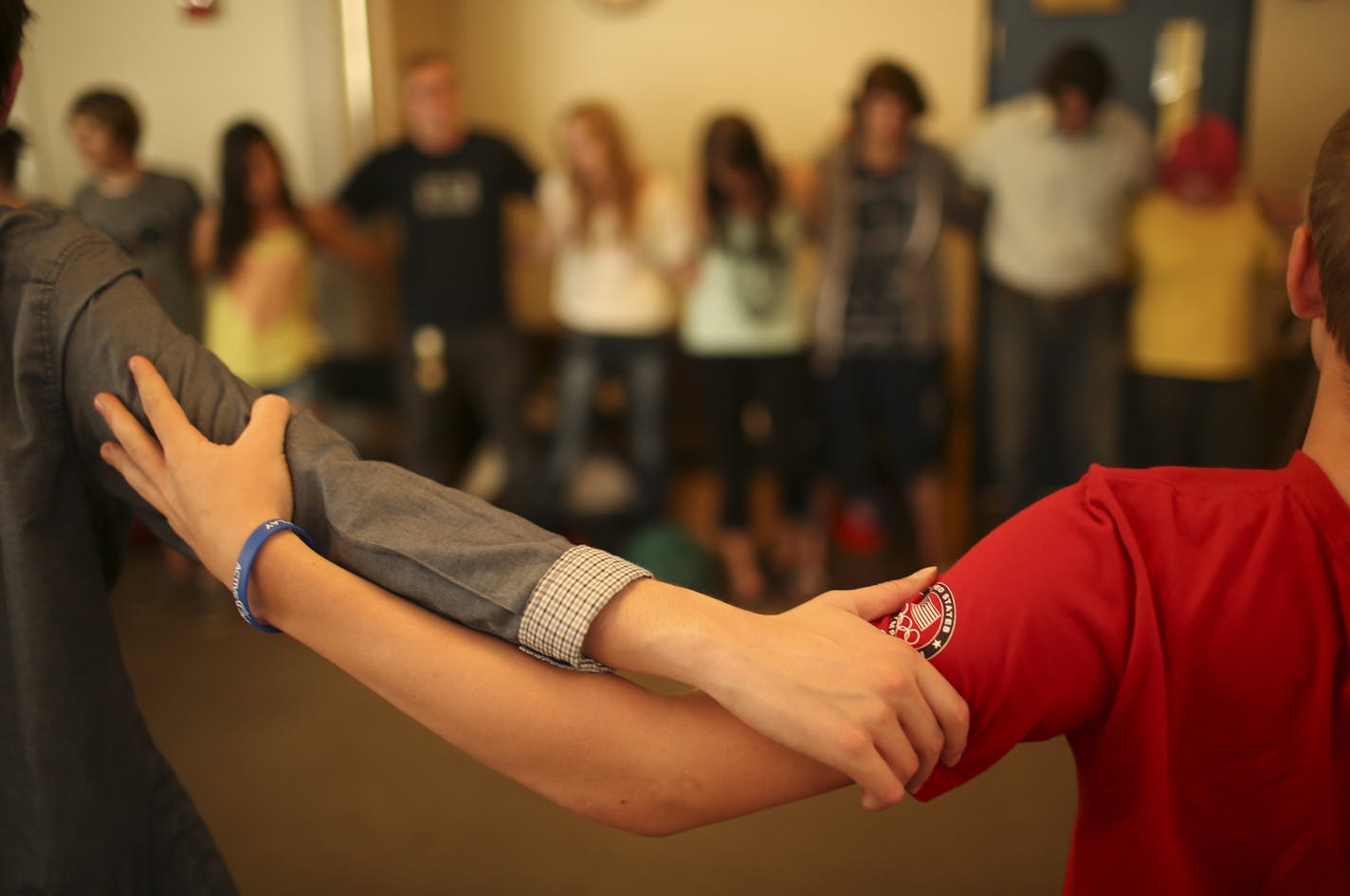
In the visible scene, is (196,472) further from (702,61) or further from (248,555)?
(702,61)

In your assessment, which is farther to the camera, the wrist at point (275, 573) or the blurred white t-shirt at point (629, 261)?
the blurred white t-shirt at point (629, 261)

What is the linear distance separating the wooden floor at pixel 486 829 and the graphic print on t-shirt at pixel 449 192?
5.60 ft

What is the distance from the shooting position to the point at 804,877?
2.06 m

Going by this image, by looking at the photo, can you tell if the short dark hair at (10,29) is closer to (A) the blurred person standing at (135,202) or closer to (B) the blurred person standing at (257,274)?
(B) the blurred person standing at (257,274)

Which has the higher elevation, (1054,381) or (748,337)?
(748,337)

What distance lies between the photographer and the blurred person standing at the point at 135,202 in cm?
341

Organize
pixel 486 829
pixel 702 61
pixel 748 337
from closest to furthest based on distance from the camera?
pixel 486 829 → pixel 748 337 → pixel 702 61

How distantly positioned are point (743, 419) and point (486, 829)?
67.2 inches

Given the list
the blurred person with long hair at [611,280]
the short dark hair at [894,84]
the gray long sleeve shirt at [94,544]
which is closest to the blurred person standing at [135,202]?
the blurred person with long hair at [611,280]

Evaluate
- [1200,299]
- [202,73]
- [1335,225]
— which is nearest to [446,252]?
[202,73]

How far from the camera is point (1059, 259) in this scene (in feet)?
11.1

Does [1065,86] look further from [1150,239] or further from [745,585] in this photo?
[745,585]

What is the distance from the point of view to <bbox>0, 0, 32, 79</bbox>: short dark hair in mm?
806

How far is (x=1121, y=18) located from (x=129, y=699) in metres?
3.94
